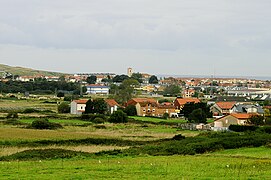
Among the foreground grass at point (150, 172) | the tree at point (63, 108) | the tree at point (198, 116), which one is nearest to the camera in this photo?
the foreground grass at point (150, 172)

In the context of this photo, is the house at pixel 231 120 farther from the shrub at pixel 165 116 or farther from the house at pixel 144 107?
the house at pixel 144 107

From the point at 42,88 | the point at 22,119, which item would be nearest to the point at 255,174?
the point at 22,119

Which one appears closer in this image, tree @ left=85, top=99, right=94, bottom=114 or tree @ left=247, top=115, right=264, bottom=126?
tree @ left=247, top=115, right=264, bottom=126

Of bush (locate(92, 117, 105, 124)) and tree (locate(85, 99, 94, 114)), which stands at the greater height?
tree (locate(85, 99, 94, 114))

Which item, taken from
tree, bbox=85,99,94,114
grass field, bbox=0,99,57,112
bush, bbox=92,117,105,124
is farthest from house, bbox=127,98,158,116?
bush, bbox=92,117,105,124

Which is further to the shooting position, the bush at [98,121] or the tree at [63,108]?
the tree at [63,108]

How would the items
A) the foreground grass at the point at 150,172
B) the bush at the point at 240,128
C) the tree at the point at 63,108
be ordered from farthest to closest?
the tree at the point at 63,108, the bush at the point at 240,128, the foreground grass at the point at 150,172

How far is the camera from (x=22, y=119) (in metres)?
66.2

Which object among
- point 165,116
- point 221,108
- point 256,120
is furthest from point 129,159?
point 221,108

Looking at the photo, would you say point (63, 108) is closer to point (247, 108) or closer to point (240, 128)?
point (247, 108)

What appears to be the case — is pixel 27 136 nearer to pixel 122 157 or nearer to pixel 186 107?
pixel 122 157

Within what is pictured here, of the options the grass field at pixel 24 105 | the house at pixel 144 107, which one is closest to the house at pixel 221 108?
the house at pixel 144 107

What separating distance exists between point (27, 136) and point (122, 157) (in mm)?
17616

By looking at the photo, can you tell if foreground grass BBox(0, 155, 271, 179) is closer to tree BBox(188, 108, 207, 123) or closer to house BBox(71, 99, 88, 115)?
tree BBox(188, 108, 207, 123)
